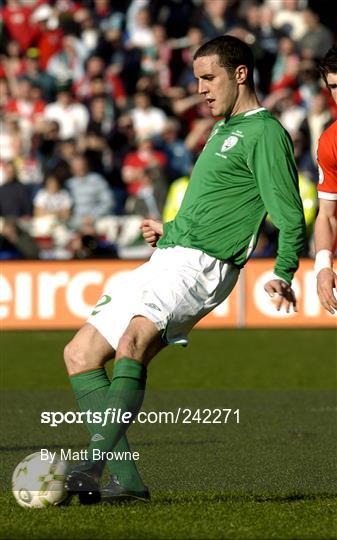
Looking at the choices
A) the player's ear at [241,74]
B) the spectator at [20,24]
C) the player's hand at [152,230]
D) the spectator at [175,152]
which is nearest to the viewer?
the player's ear at [241,74]

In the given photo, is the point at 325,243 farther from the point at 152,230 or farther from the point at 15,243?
the point at 15,243

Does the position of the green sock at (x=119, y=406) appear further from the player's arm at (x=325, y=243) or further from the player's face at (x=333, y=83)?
the player's face at (x=333, y=83)

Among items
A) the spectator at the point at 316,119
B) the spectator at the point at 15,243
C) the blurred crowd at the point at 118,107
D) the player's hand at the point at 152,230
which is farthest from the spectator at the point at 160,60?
the player's hand at the point at 152,230

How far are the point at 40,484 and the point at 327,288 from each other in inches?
59.5

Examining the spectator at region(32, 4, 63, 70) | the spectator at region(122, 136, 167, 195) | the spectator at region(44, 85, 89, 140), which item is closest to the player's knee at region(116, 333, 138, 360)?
the spectator at region(122, 136, 167, 195)

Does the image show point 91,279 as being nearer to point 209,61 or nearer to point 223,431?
point 223,431

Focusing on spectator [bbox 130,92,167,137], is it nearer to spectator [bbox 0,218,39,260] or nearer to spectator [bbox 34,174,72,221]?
spectator [bbox 34,174,72,221]

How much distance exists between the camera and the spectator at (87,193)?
1828cm

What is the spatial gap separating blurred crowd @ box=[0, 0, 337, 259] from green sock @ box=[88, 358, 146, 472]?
36.4ft

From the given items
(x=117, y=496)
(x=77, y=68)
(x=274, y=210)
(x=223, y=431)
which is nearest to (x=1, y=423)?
(x=223, y=431)

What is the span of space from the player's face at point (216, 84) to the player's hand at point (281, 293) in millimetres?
879

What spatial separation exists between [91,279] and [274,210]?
10738 mm

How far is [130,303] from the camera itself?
238 inches

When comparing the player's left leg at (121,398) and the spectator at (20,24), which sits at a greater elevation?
the player's left leg at (121,398)
